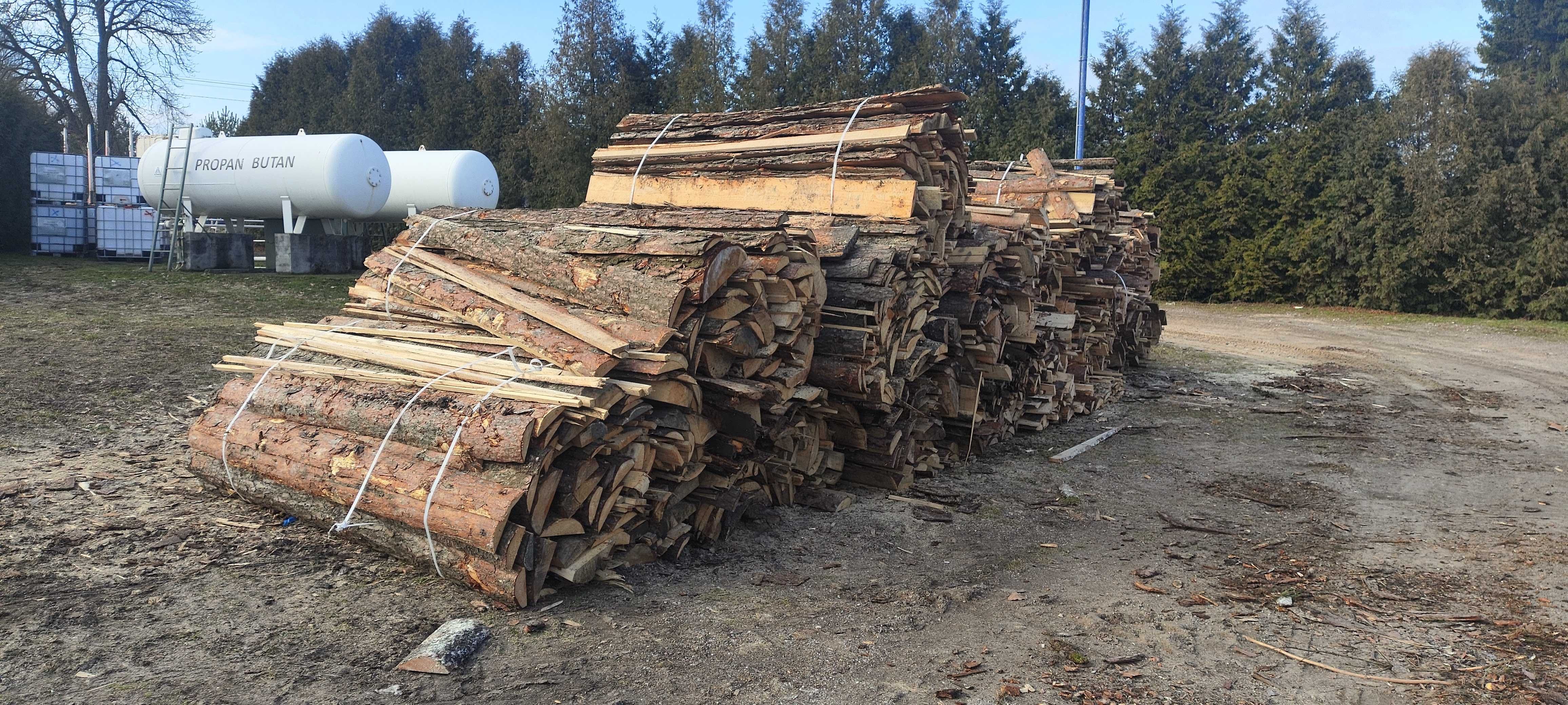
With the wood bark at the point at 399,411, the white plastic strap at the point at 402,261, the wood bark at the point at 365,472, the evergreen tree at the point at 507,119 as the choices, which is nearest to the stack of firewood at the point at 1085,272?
the white plastic strap at the point at 402,261

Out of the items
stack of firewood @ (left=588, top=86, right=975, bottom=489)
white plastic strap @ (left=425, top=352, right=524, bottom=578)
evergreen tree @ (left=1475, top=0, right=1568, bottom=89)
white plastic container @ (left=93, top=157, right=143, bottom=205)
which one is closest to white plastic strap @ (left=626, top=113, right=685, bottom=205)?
stack of firewood @ (left=588, top=86, right=975, bottom=489)

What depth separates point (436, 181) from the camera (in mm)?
18203

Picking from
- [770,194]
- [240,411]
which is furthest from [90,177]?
[770,194]

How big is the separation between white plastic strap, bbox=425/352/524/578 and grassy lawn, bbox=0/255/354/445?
13.7ft

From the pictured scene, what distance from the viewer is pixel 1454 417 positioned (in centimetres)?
956

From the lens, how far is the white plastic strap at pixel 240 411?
5102 mm

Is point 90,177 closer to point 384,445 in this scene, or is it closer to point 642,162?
point 642,162

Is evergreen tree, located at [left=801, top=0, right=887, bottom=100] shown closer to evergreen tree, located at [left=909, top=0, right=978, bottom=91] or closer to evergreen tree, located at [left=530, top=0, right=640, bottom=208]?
evergreen tree, located at [left=909, top=0, right=978, bottom=91]

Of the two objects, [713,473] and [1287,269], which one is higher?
[1287,269]

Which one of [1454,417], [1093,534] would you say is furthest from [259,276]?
[1454,417]

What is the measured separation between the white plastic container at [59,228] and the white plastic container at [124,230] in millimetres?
303

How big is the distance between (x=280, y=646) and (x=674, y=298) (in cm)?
220

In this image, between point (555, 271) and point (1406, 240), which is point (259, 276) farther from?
point (1406, 240)

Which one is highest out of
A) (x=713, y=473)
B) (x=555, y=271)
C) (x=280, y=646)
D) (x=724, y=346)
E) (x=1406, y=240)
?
(x=1406, y=240)
